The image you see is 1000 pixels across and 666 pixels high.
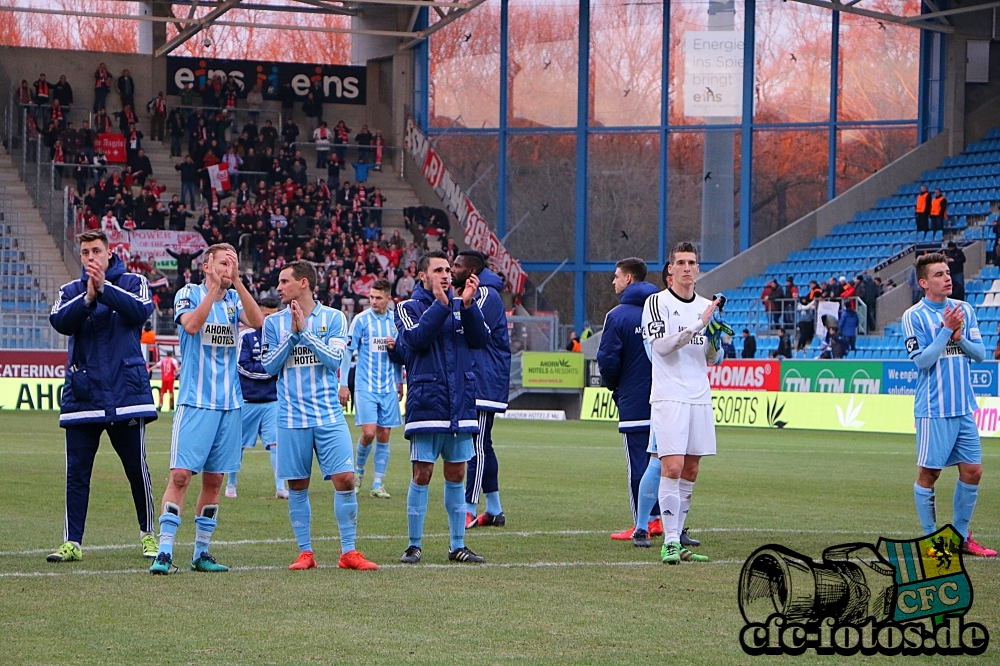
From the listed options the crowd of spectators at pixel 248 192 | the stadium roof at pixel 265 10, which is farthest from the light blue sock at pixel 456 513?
the stadium roof at pixel 265 10

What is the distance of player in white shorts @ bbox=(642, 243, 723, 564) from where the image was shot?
10172 millimetres

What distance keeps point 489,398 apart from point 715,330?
2991 millimetres

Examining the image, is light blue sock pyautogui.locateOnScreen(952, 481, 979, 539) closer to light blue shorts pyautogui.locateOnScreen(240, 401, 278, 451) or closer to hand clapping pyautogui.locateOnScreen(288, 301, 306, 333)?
hand clapping pyautogui.locateOnScreen(288, 301, 306, 333)

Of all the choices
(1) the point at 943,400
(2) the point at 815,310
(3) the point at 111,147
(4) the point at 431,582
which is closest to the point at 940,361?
(1) the point at 943,400

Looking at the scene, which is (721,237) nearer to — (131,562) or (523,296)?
(523,296)

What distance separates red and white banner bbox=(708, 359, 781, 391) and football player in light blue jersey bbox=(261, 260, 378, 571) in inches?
941

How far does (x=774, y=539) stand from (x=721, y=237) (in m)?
33.8

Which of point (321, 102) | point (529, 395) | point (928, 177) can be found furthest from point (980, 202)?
point (321, 102)

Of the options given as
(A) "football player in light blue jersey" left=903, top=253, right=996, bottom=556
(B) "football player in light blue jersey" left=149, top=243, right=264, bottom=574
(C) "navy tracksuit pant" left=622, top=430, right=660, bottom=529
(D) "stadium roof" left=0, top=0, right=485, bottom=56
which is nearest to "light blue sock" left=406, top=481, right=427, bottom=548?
(B) "football player in light blue jersey" left=149, top=243, right=264, bottom=574

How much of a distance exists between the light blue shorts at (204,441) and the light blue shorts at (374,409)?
217 inches

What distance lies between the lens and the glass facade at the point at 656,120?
43812mm

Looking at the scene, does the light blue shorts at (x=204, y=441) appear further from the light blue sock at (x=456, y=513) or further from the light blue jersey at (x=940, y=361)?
the light blue jersey at (x=940, y=361)

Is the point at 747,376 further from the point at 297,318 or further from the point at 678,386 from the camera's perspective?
the point at 297,318

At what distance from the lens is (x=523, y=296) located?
45375 millimetres
